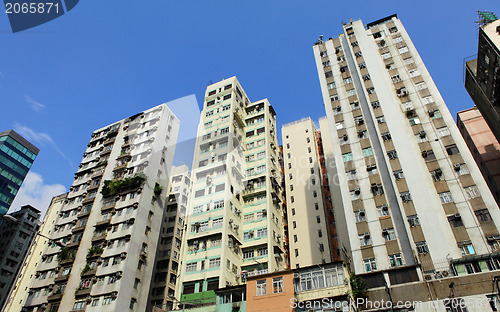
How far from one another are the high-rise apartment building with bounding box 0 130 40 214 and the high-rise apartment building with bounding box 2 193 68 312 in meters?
14.5

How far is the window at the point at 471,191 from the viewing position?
34.6 metres

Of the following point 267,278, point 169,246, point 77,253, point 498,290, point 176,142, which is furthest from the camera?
point 176,142

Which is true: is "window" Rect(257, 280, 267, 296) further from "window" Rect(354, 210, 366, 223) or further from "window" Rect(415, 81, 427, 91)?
"window" Rect(415, 81, 427, 91)

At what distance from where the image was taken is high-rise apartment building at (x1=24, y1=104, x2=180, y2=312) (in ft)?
154

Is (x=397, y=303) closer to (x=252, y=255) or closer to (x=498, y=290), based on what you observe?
(x=498, y=290)

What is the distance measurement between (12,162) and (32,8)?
7813cm

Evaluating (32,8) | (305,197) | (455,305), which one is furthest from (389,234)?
(32,8)

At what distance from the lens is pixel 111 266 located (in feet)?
155

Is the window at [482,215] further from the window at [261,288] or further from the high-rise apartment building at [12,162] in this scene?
the high-rise apartment building at [12,162]

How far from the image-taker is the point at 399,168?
38969mm

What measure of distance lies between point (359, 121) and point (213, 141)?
23.5 meters

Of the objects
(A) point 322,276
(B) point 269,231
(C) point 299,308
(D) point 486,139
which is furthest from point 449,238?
(D) point 486,139

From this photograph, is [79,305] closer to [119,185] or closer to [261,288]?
[119,185]

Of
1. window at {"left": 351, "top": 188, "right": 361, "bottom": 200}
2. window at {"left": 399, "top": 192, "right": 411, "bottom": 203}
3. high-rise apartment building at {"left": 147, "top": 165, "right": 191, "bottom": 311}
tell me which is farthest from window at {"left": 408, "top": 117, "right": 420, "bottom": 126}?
high-rise apartment building at {"left": 147, "top": 165, "right": 191, "bottom": 311}
